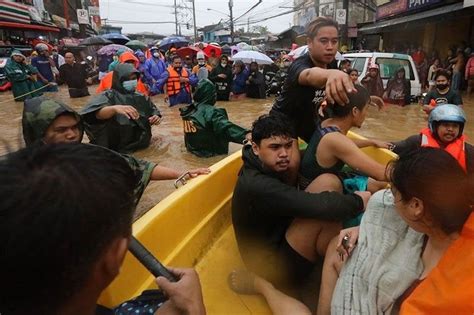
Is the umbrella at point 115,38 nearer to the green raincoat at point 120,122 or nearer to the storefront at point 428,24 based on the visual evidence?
the storefront at point 428,24

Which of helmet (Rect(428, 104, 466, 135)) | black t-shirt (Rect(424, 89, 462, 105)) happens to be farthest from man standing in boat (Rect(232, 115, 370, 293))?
black t-shirt (Rect(424, 89, 462, 105))

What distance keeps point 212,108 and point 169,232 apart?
3.52 meters

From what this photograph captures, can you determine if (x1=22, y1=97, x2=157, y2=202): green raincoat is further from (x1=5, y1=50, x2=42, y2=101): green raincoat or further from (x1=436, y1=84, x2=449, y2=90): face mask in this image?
(x1=5, y1=50, x2=42, y2=101): green raincoat

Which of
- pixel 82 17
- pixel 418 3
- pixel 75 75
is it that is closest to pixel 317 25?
pixel 75 75

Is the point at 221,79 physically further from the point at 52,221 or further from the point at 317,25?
the point at 52,221

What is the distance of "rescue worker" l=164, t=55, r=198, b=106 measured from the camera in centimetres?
998

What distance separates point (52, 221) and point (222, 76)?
1052 centimetres

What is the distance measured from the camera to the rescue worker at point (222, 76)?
35.7 ft

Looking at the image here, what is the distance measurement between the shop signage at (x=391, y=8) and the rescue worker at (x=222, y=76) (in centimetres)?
824

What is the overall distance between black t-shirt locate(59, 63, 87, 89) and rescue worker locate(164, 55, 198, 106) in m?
3.28

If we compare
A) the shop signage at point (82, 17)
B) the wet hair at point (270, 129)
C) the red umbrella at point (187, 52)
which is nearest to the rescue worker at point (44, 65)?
the red umbrella at point (187, 52)

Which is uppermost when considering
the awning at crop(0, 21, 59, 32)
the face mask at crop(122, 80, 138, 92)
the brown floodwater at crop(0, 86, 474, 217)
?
the awning at crop(0, 21, 59, 32)

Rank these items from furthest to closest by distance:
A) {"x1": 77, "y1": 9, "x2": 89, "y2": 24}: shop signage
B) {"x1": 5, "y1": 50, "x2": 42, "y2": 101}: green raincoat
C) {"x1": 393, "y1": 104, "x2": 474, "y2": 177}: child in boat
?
{"x1": 77, "y1": 9, "x2": 89, "y2": 24}: shop signage → {"x1": 5, "y1": 50, "x2": 42, "y2": 101}: green raincoat → {"x1": 393, "y1": 104, "x2": 474, "y2": 177}: child in boat

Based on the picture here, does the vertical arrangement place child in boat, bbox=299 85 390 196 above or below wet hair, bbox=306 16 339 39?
below
